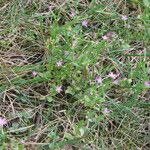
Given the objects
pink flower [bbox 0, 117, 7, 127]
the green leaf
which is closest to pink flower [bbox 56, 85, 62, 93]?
pink flower [bbox 0, 117, 7, 127]

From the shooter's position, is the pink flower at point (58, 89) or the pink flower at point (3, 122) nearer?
the pink flower at point (3, 122)

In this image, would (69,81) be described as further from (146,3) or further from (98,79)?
(146,3)

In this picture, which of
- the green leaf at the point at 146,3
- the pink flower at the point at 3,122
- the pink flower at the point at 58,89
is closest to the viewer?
the pink flower at the point at 3,122

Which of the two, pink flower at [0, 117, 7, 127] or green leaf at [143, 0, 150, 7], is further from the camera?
green leaf at [143, 0, 150, 7]

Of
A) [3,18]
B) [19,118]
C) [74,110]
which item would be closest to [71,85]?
[74,110]

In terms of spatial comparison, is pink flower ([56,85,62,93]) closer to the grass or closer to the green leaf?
the grass

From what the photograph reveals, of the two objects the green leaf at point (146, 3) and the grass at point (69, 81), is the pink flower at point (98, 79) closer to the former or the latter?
the grass at point (69, 81)

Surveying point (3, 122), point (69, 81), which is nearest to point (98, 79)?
point (69, 81)

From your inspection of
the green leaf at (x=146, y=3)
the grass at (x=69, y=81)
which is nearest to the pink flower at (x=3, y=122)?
the grass at (x=69, y=81)

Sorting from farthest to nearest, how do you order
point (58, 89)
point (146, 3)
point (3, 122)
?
1. point (146, 3)
2. point (58, 89)
3. point (3, 122)
